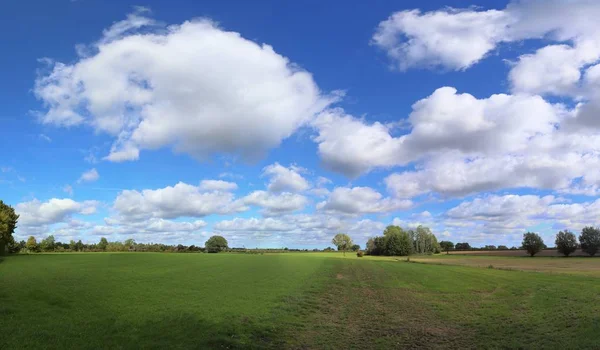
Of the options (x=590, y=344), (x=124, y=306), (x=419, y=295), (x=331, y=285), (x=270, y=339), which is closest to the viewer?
(x=590, y=344)

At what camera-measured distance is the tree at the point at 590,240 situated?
144m

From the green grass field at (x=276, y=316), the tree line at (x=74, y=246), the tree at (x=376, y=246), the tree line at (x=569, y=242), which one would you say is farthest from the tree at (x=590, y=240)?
the tree line at (x=74, y=246)

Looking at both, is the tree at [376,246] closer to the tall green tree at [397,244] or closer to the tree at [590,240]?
the tall green tree at [397,244]

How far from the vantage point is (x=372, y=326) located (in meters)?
25.9

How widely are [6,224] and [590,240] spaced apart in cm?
19664

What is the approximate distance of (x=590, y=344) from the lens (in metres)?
19.4

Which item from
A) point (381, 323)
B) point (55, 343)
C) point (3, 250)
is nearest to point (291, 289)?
point (381, 323)

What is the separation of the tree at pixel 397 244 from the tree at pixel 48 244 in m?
150

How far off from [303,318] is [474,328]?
12344mm

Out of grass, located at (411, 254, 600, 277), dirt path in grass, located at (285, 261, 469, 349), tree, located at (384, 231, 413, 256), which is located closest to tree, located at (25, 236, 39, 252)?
dirt path in grass, located at (285, 261, 469, 349)

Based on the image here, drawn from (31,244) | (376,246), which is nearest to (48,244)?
(31,244)

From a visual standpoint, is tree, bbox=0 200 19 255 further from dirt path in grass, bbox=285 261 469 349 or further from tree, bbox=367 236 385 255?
tree, bbox=367 236 385 255

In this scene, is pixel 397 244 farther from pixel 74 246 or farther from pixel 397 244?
pixel 74 246

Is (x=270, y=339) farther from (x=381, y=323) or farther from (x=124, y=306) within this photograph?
(x=124, y=306)
